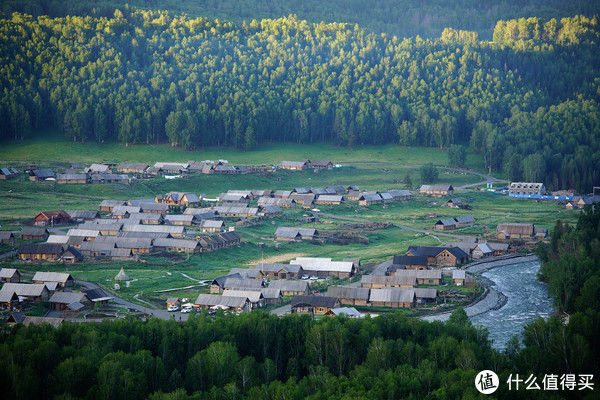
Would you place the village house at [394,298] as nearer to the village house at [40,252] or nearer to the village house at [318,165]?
the village house at [40,252]

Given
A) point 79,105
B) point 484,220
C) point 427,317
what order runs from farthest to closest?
1. point 79,105
2. point 484,220
3. point 427,317

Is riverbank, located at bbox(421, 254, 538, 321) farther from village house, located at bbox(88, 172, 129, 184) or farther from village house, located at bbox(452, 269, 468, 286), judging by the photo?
village house, located at bbox(88, 172, 129, 184)

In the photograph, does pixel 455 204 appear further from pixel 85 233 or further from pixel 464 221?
pixel 85 233

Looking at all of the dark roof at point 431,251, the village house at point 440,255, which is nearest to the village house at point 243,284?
the village house at point 440,255

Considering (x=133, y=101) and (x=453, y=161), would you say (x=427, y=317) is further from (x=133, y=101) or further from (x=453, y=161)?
(x=133, y=101)

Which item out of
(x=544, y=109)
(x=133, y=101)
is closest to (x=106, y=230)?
(x=133, y=101)

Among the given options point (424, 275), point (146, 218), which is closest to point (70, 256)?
point (146, 218)
